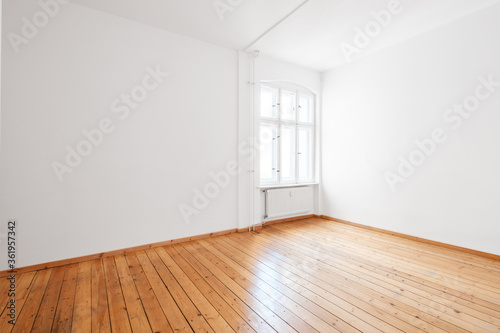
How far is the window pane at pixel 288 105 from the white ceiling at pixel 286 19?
107 cm

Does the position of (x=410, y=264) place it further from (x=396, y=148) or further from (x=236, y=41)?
(x=236, y=41)

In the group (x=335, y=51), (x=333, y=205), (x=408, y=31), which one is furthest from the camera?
(x=333, y=205)

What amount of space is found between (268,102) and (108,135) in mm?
3030

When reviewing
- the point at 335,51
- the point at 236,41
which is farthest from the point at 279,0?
the point at 335,51

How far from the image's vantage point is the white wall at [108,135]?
9.27 ft

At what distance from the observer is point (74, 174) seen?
309 centimetres

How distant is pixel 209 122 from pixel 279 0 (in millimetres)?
1991

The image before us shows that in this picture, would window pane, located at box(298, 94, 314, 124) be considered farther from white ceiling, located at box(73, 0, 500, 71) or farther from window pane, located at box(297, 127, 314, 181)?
white ceiling, located at box(73, 0, 500, 71)

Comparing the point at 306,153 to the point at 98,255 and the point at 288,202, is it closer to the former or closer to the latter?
the point at 288,202

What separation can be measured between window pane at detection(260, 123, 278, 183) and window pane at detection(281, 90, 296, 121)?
0.41 meters

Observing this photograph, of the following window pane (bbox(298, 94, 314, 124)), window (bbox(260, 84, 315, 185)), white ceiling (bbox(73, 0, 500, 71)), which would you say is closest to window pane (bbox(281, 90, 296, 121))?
window (bbox(260, 84, 315, 185))

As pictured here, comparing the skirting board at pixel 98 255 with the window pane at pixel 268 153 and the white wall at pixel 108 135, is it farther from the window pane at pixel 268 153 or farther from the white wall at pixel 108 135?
the window pane at pixel 268 153

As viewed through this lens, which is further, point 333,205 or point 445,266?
point 333,205

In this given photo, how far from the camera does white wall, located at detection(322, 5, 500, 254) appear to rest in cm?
330
